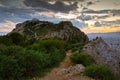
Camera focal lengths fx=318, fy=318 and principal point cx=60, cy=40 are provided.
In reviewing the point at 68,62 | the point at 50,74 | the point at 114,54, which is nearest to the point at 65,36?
the point at 114,54

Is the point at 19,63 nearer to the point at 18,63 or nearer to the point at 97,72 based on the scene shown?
the point at 18,63

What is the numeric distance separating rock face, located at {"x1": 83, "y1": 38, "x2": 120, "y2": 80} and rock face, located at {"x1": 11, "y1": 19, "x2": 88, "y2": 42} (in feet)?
58.8

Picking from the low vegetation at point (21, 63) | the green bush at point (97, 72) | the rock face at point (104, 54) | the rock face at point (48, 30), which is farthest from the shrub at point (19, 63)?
the rock face at point (48, 30)

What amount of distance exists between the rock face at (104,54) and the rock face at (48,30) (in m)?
17.9

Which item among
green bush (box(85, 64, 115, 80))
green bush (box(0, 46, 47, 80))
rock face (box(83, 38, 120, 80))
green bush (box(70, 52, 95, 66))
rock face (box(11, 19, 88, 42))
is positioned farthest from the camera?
rock face (box(11, 19, 88, 42))

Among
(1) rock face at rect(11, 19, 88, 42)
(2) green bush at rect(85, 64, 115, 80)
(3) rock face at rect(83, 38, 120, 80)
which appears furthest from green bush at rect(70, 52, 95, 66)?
(1) rock face at rect(11, 19, 88, 42)

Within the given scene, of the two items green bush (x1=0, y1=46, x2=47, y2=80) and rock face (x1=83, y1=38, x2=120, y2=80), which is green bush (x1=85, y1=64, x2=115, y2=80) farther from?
rock face (x1=83, y1=38, x2=120, y2=80)

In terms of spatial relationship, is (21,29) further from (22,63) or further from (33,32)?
(22,63)

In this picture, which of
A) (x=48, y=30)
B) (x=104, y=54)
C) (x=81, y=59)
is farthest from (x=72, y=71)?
(x=48, y=30)

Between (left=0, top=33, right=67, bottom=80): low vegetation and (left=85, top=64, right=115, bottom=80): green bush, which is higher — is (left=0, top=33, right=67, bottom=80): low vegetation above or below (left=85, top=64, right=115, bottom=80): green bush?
above

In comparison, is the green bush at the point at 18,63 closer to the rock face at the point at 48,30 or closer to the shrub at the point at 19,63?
the shrub at the point at 19,63

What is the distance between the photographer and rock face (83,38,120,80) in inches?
881

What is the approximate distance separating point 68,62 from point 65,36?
22.7m

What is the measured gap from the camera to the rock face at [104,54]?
22.4 m
